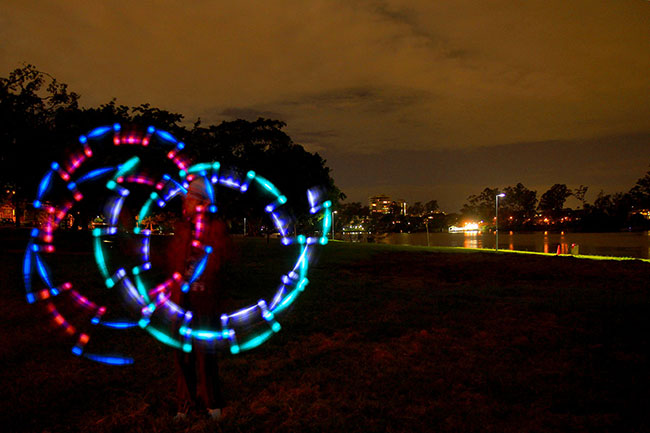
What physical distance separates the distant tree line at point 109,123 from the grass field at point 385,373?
12.9 meters

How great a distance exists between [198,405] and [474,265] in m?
18.1

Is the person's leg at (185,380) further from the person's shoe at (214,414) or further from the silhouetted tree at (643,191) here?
the silhouetted tree at (643,191)

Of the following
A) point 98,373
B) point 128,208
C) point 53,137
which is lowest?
point 98,373

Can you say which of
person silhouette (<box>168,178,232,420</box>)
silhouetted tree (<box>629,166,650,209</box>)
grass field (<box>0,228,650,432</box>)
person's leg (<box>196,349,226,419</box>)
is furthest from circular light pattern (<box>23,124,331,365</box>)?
silhouetted tree (<box>629,166,650,209</box>)

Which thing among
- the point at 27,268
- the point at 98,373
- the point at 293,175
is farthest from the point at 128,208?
the point at 98,373

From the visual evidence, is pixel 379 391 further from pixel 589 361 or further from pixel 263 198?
pixel 263 198

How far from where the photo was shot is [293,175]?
86.3ft

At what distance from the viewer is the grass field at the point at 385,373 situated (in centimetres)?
462

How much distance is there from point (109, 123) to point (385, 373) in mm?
21175

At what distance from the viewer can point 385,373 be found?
19.5 feet

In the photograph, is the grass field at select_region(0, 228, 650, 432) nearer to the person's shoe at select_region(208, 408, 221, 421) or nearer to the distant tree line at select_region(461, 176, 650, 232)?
the person's shoe at select_region(208, 408, 221, 421)

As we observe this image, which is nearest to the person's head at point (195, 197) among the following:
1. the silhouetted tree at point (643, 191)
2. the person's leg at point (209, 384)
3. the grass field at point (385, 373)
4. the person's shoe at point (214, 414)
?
the person's leg at point (209, 384)

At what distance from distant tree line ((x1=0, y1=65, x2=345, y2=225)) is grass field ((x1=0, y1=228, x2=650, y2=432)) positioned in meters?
12.9

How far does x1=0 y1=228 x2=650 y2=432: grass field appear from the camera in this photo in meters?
4.62
